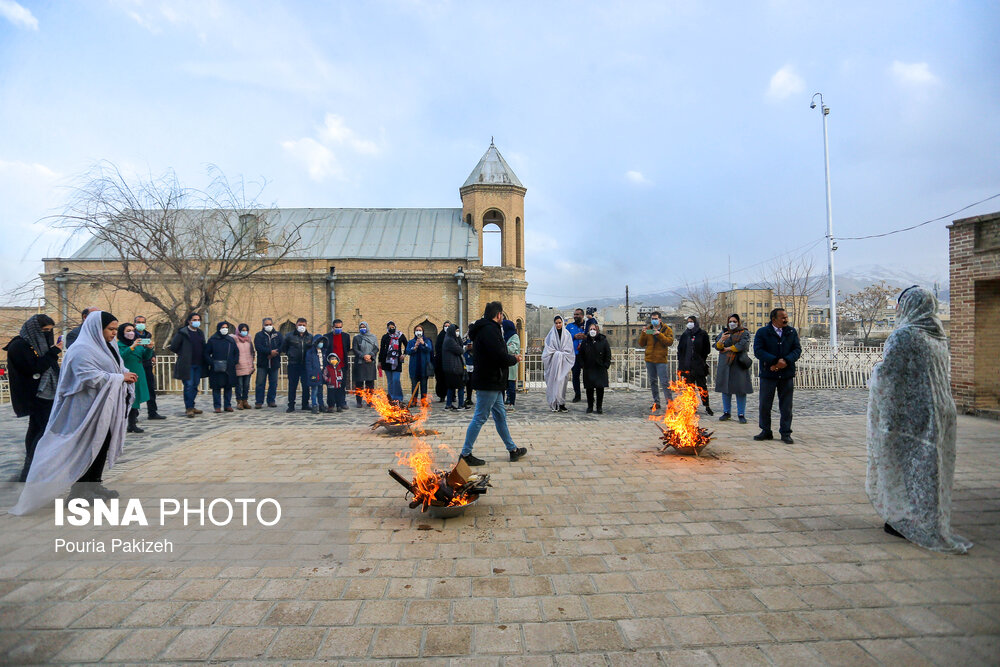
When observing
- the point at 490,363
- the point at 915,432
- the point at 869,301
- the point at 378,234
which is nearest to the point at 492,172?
the point at 378,234

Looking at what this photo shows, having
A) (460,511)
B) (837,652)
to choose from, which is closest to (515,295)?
(460,511)

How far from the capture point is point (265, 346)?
12.0m

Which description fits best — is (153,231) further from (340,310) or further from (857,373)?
(857,373)

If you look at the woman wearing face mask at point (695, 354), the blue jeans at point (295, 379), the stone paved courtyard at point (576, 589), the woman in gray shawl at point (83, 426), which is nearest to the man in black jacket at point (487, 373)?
the stone paved courtyard at point (576, 589)

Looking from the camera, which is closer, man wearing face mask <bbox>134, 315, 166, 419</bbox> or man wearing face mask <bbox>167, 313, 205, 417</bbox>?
man wearing face mask <bbox>134, 315, 166, 419</bbox>

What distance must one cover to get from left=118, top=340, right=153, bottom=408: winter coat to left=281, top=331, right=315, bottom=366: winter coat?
2582mm

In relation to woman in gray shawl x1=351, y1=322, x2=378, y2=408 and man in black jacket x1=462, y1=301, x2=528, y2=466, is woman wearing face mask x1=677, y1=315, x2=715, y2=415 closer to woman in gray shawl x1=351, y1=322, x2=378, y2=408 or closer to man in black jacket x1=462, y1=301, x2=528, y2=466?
man in black jacket x1=462, y1=301, x2=528, y2=466

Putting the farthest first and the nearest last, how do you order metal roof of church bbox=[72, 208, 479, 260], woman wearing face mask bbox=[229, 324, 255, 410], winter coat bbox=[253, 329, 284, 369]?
metal roof of church bbox=[72, 208, 479, 260] < winter coat bbox=[253, 329, 284, 369] < woman wearing face mask bbox=[229, 324, 255, 410]

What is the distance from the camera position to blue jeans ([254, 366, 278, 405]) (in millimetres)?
12141

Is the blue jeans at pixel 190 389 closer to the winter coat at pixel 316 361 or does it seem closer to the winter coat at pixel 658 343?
the winter coat at pixel 316 361

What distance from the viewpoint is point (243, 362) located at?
11906mm

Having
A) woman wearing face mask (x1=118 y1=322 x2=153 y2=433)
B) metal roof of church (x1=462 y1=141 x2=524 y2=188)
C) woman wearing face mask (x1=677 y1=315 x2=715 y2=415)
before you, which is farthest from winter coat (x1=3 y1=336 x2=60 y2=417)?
metal roof of church (x1=462 y1=141 x2=524 y2=188)

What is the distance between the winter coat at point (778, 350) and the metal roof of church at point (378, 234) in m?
19.7

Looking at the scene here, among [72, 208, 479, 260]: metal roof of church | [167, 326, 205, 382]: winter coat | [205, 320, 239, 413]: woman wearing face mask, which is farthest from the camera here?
[72, 208, 479, 260]: metal roof of church
